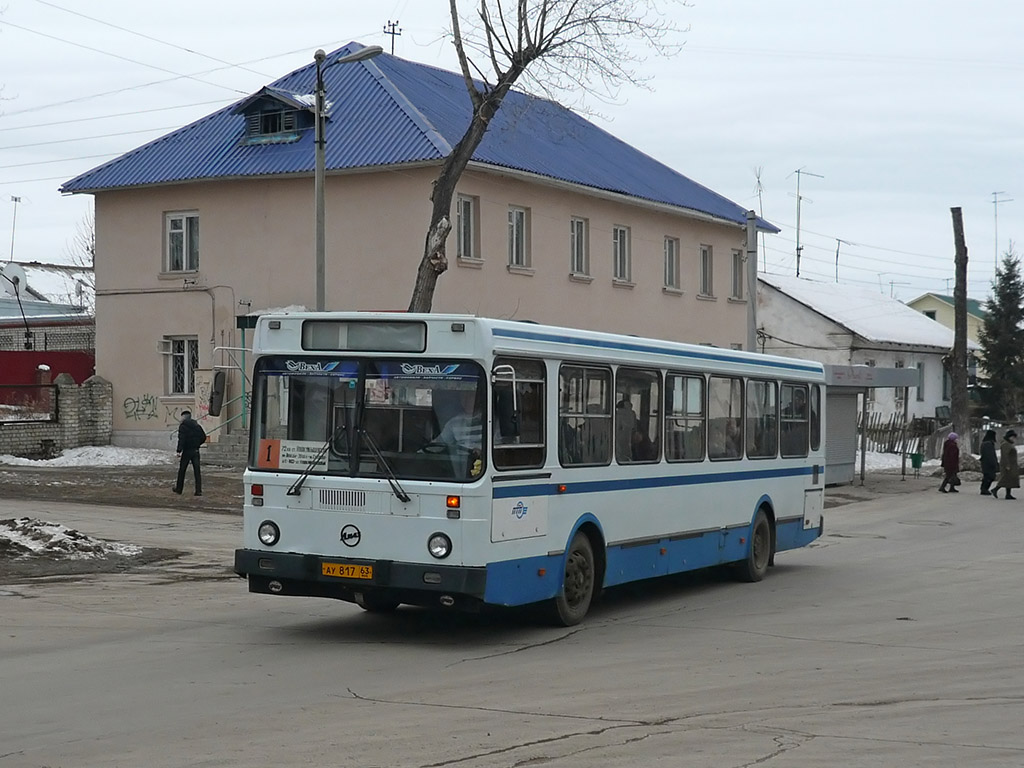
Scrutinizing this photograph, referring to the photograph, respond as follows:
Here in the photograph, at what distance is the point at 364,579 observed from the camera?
1145cm

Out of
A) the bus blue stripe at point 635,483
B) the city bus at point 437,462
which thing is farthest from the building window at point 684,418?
the city bus at point 437,462

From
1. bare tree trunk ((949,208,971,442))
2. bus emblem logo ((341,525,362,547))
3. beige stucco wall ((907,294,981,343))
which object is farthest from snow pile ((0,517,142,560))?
beige stucco wall ((907,294,981,343))

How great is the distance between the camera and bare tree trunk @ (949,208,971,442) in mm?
47469

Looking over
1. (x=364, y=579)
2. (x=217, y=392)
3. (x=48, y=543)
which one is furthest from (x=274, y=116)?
(x=364, y=579)

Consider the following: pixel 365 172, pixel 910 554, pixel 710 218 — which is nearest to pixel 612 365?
pixel 910 554

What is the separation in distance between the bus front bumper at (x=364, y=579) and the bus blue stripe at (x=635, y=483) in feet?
2.42

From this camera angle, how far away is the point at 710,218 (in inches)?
1815

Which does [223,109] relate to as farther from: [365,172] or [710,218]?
[710,218]

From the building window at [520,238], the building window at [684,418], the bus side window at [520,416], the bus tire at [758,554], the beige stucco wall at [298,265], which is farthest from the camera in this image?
the building window at [520,238]

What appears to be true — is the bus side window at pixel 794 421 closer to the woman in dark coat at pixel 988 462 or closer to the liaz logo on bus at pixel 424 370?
the liaz logo on bus at pixel 424 370

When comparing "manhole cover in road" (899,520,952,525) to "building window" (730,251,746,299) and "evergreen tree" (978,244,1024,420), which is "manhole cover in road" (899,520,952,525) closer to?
"building window" (730,251,746,299)

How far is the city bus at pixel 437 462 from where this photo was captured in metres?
11.4

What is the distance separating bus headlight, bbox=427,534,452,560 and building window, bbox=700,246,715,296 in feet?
121

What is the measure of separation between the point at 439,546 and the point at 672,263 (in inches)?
1386
